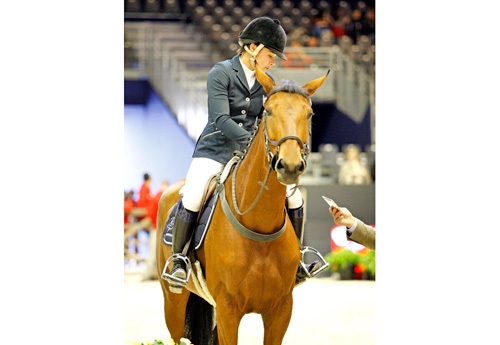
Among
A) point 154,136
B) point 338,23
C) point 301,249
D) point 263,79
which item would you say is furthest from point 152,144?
point 263,79

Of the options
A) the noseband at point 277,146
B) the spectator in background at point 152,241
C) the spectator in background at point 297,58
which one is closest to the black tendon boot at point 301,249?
the noseband at point 277,146

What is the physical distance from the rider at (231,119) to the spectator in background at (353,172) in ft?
26.2

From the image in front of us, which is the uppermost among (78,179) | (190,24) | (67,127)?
(190,24)

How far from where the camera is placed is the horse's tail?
4828 millimetres

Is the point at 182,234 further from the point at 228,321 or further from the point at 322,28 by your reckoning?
the point at 322,28

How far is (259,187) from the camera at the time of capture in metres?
3.78

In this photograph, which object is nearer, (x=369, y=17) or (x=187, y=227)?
(x=187, y=227)

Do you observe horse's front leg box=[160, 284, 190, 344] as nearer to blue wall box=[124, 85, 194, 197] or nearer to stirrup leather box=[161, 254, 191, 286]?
stirrup leather box=[161, 254, 191, 286]

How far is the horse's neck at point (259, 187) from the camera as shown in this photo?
3.72 meters

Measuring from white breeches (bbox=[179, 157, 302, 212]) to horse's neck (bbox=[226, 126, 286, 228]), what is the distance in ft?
1.32

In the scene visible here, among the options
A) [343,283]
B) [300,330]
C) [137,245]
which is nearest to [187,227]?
[300,330]
